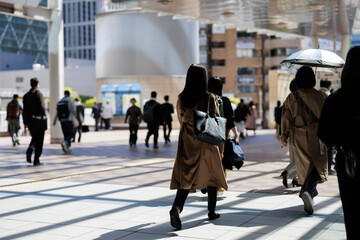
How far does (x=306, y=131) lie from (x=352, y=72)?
312 cm

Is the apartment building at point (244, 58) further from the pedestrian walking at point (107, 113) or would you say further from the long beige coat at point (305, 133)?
the long beige coat at point (305, 133)

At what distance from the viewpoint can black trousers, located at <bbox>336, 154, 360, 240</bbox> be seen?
11.4 feet

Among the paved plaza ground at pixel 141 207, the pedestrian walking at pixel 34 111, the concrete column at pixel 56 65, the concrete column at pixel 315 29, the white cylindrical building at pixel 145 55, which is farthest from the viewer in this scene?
the white cylindrical building at pixel 145 55

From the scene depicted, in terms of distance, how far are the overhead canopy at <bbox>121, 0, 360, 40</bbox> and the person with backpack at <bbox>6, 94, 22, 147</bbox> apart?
5748 mm

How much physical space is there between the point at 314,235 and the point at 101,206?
2848mm

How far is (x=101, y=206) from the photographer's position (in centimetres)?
715

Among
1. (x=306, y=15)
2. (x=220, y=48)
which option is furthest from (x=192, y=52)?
(x=220, y=48)

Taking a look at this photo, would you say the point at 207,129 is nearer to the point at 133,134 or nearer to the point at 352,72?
the point at 352,72

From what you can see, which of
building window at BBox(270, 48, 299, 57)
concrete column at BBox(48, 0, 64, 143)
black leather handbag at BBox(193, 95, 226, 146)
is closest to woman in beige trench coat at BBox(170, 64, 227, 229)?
black leather handbag at BBox(193, 95, 226, 146)

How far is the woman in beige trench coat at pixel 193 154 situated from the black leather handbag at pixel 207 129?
119mm

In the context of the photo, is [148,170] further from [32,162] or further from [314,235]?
[314,235]

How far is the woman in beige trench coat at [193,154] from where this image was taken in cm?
579

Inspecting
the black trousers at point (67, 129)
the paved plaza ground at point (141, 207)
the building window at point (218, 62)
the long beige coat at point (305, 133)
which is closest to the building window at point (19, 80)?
the building window at point (218, 62)

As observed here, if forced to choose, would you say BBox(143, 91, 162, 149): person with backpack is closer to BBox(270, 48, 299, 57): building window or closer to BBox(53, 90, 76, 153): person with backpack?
BBox(53, 90, 76, 153): person with backpack
